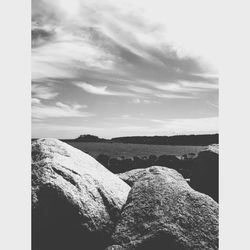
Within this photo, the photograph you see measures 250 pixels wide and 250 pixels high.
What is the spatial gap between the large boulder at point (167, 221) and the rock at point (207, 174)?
1.72 m

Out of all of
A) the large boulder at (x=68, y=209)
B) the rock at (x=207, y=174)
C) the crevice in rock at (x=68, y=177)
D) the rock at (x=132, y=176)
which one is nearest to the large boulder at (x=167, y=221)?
the large boulder at (x=68, y=209)

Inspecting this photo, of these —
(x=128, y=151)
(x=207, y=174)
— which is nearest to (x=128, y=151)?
(x=128, y=151)

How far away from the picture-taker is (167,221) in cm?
304

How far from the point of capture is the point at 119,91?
4297 millimetres

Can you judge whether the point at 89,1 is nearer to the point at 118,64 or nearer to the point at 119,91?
the point at 118,64

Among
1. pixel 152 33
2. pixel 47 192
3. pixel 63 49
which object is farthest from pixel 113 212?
pixel 152 33

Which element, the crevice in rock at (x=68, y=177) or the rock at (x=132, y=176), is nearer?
the crevice in rock at (x=68, y=177)

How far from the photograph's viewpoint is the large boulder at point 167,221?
116 inches

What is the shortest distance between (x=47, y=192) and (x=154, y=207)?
3.73 ft

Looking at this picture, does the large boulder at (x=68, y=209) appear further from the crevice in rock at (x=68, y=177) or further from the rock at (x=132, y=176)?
the rock at (x=132, y=176)

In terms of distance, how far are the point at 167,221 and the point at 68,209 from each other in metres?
1.03

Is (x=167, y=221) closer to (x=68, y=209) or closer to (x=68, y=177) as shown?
(x=68, y=209)

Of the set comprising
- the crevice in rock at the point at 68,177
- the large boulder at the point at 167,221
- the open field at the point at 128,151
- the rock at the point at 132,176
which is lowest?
the open field at the point at 128,151

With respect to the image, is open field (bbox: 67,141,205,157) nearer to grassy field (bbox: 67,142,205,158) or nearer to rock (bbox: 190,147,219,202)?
grassy field (bbox: 67,142,205,158)
